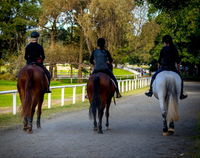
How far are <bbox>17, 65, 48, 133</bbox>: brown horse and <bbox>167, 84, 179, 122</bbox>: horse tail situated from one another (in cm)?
331

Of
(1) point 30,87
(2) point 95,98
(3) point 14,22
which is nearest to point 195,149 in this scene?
(2) point 95,98

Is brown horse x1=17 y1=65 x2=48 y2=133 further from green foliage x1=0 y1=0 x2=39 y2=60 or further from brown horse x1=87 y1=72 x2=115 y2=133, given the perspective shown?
green foliage x1=0 y1=0 x2=39 y2=60

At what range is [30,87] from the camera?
1092 cm

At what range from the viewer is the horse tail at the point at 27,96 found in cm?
→ 1067

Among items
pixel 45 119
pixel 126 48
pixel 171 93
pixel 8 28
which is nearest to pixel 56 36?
pixel 8 28

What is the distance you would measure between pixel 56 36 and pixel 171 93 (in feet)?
163

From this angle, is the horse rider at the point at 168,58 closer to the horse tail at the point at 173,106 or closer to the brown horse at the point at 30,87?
the horse tail at the point at 173,106

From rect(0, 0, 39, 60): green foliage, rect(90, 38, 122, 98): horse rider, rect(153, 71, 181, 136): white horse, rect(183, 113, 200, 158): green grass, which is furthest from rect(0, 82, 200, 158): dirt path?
rect(0, 0, 39, 60): green foliage

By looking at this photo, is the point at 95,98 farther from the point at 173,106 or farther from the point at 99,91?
the point at 173,106

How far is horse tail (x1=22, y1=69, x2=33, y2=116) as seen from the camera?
35.0ft

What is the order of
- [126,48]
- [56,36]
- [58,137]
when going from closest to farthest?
[58,137], [126,48], [56,36]

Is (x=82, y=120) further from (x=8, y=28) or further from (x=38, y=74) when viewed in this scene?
(x=8, y=28)

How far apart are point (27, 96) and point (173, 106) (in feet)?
11.8

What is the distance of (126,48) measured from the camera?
47125 mm
